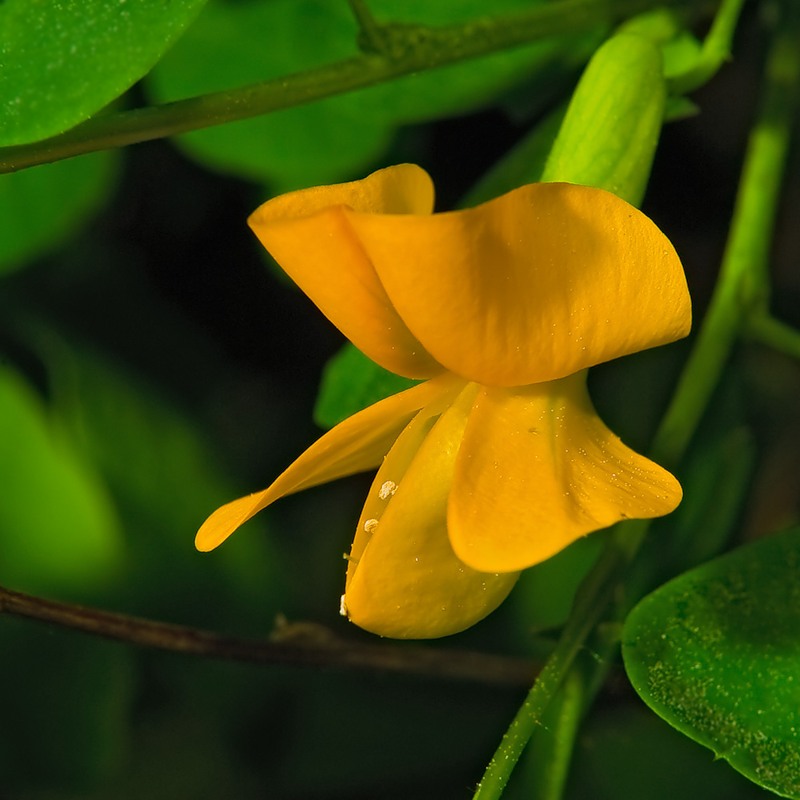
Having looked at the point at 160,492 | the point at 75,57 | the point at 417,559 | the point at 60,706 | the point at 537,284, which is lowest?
the point at 60,706

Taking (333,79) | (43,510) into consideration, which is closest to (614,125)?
(333,79)

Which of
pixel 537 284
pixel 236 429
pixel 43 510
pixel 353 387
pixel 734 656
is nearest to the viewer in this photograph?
pixel 537 284

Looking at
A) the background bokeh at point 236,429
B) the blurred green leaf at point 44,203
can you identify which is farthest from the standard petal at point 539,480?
the blurred green leaf at point 44,203

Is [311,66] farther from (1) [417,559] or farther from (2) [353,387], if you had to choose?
(1) [417,559]

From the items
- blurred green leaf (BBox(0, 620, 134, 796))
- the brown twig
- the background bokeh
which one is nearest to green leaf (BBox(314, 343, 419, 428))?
the brown twig

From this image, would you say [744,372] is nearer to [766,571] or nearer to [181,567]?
[766,571]
